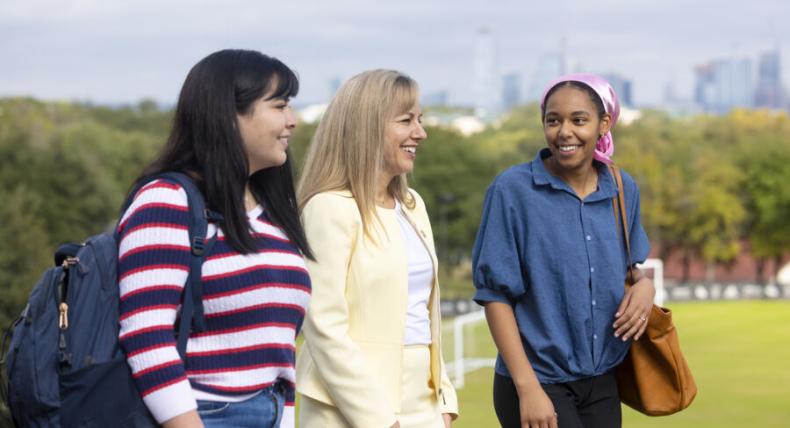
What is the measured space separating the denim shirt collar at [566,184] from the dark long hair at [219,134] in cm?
141

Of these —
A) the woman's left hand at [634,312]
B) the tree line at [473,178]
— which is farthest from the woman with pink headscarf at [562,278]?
the tree line at [473,178]

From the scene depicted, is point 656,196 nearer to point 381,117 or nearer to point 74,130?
point 74,130

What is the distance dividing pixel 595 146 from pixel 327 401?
4.38 ft

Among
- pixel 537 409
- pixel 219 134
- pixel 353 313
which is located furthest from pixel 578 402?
pixel 219 134

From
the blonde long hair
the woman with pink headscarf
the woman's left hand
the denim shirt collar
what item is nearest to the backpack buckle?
the blonde long hair

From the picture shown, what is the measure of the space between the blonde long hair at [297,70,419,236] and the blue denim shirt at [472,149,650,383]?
1.57 feet

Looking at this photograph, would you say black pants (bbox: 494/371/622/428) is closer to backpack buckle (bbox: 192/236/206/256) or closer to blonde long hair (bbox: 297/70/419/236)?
blonde long hair (bbox: 297/70/419/236)

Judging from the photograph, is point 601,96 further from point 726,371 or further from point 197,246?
point 726,371

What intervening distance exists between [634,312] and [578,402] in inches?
14.6

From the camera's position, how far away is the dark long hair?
333cm

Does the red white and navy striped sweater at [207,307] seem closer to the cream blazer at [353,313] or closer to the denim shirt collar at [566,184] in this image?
the cream blazer at [353,313]

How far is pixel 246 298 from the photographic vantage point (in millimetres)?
3305

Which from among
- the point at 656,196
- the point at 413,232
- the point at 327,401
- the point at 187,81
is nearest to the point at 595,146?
the point at 413,232

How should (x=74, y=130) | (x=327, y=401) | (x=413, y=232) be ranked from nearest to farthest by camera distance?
(x=327, y=401), (x=413, y=232), (x=74, y=130)
